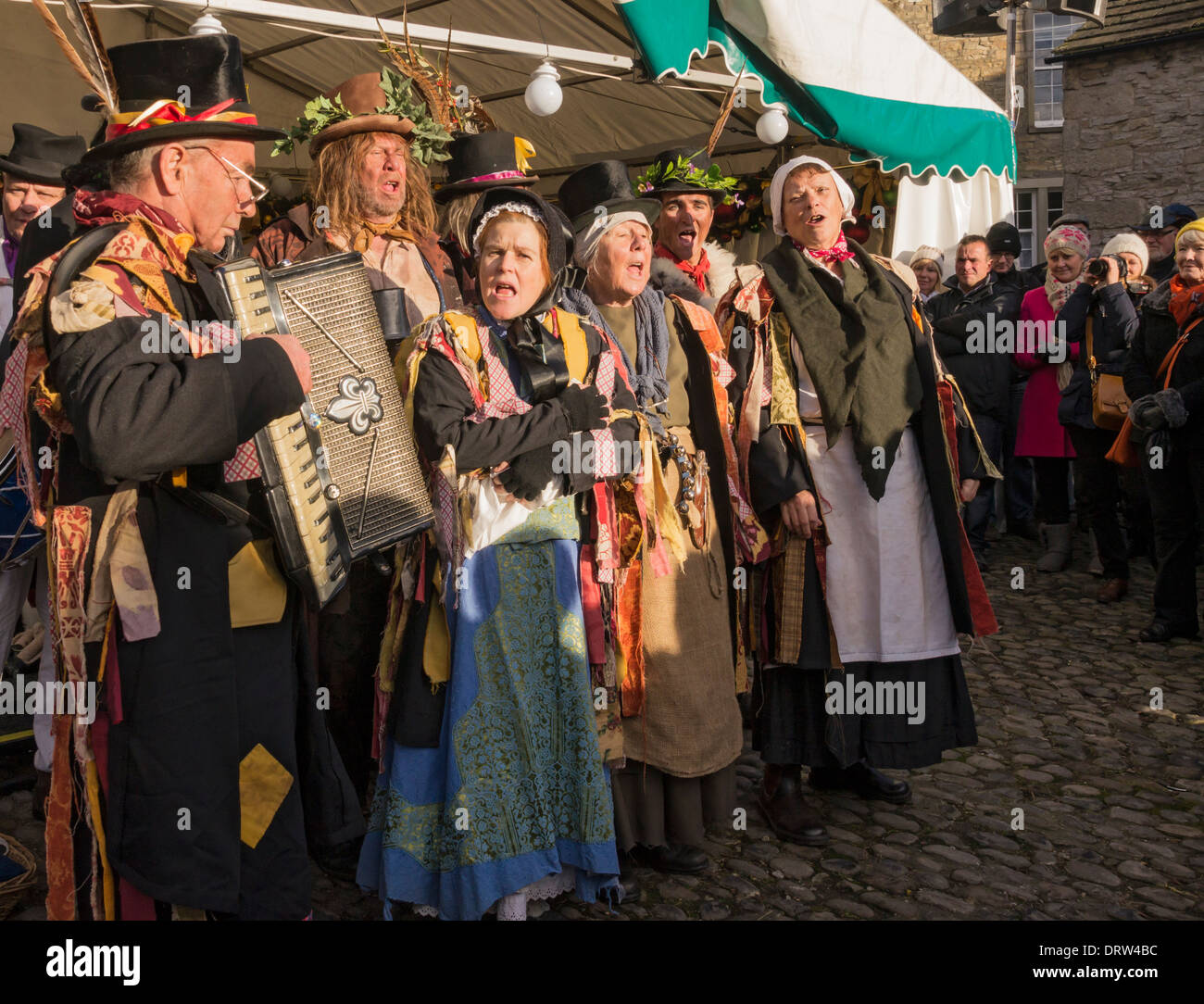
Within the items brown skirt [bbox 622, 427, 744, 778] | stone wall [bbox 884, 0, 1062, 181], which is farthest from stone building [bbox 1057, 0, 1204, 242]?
brown skirt [bbox 622, 427, 744, 778]

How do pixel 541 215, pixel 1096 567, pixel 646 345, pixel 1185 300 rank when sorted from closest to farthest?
1. pixel 541 215
2. pixel 646 345
3. pixel 1185 300
4. pixel 1096 567

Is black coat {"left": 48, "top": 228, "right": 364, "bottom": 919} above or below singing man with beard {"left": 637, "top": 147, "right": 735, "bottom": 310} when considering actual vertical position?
below

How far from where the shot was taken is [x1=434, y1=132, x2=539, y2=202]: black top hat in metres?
4.30

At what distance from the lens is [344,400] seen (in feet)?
8.00

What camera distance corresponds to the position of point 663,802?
3.37 meters

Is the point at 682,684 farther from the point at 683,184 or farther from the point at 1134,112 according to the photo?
the point at 1134,112

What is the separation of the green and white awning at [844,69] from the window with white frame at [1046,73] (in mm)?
17823

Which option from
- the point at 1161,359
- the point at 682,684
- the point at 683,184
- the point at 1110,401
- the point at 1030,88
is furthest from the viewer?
the point at 1030,88

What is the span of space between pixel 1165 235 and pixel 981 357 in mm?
1920

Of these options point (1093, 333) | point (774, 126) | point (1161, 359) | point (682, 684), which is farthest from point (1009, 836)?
point (1093, 333)

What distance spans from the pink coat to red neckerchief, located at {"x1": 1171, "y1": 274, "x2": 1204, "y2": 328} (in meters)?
1.62

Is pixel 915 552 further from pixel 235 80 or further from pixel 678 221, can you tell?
pixel 235 80

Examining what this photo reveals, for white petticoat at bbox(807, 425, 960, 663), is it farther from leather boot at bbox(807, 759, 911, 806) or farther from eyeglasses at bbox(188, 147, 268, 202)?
eyeglasses at bbox(188, 147, 268, 202)

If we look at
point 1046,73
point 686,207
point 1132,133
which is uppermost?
point 1046,73
